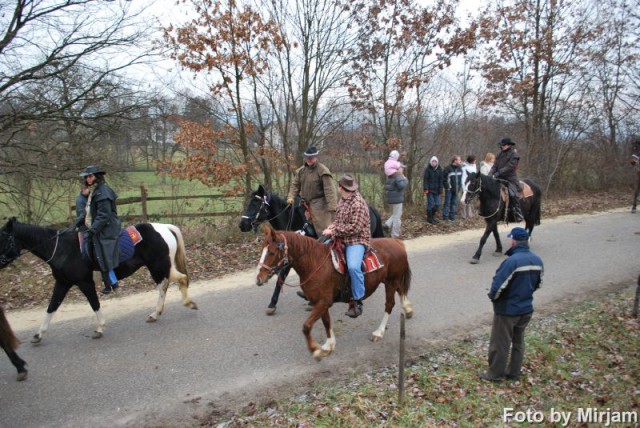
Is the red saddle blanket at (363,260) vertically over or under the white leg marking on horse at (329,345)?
over

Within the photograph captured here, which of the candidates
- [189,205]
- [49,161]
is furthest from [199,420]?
[189,205]

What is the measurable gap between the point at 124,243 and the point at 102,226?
0.44 metres

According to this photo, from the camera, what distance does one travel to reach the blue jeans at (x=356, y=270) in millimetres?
5383

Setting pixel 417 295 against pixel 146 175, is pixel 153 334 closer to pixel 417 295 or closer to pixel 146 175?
pixel 417 295

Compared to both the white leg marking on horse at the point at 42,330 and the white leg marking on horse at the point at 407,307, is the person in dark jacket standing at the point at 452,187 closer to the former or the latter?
the white leg marking on horse at the point at 407,307

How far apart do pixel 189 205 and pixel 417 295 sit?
8.17 m

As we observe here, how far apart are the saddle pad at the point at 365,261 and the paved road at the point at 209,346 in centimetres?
115

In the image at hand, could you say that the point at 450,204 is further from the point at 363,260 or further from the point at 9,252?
the point at 9,252

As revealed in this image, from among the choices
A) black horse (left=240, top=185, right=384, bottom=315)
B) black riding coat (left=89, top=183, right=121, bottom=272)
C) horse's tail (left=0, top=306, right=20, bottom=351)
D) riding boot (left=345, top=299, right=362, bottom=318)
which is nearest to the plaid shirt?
riding boot (left=345, top=299, right=362, bottom=318)

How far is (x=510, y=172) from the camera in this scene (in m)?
10.7

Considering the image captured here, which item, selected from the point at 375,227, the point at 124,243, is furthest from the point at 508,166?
the point at 124,243

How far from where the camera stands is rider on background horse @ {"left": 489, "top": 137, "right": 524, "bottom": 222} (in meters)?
10.6

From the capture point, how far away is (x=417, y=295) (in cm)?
764

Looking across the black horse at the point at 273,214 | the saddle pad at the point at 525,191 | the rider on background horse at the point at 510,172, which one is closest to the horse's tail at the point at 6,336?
the black horse at the point at 273,214
